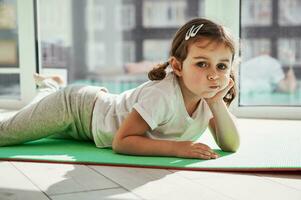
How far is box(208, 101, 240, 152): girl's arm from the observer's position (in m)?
1.25

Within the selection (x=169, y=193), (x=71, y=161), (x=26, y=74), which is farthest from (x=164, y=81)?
(x=26, y=74)

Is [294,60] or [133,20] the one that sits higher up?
[133,20]

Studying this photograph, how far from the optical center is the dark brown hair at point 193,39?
1.14m

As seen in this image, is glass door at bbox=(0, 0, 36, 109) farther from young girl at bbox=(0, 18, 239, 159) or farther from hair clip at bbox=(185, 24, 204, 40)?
hair clip at bbox=(185, 24, 204, 40)

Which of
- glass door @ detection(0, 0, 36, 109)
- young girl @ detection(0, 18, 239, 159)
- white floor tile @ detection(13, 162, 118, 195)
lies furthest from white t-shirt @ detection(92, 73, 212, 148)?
glass door @ detection(0, 0, 36, 109)

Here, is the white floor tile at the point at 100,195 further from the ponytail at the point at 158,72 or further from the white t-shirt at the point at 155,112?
the ponytail at the point at 158,72

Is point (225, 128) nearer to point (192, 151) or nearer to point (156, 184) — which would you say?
point (192, 151)

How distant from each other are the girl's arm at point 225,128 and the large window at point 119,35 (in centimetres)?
466

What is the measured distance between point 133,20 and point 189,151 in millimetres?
5039

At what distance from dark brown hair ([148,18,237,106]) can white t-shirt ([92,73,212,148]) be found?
3cm

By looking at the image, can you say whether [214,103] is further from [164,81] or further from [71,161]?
[71,161]

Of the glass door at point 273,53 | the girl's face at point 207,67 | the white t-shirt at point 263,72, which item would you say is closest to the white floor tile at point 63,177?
the girl's face at point 207,67

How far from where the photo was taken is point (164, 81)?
47.6 inches

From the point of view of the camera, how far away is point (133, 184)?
0.90 m
